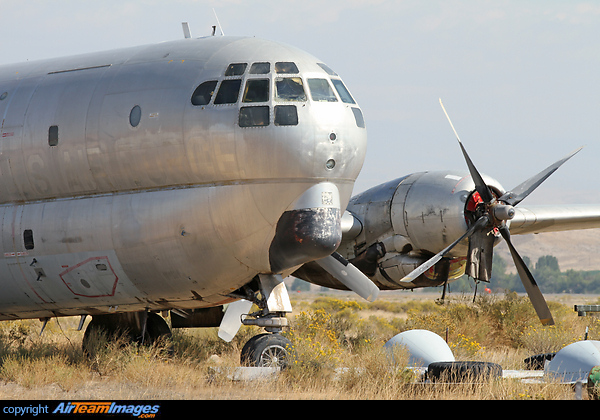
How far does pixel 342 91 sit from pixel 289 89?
1.17 m

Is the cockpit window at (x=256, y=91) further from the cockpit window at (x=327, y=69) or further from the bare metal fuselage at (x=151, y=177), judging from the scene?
the cockpit window at (x=327, y=69)

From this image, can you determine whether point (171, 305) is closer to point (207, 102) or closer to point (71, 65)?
point (207, 102)

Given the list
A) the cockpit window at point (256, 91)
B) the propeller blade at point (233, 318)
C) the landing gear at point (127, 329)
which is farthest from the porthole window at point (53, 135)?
the propeller blade at point (233, 318)

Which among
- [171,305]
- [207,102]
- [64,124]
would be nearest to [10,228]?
[64,124]

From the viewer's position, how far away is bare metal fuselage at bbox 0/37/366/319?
12547 millimetres

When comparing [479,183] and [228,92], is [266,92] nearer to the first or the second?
[228,92]

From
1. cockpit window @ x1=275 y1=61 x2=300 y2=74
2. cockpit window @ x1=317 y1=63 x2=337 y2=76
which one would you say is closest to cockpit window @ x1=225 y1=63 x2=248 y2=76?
cockpit window @ x1=275 y1=61 x2=300 y2=74

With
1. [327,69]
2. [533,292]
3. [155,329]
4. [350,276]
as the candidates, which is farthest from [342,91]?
[533,292]

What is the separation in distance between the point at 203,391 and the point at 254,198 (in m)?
3.22

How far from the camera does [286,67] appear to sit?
13094mm

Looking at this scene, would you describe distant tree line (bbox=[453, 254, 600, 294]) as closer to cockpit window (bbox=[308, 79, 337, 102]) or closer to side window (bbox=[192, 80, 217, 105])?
cockpit window (bbox=[308, 79, 337, 102])

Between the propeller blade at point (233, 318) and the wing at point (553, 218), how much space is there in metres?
7.44

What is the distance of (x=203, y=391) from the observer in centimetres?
1183

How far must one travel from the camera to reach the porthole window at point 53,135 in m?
13.6
